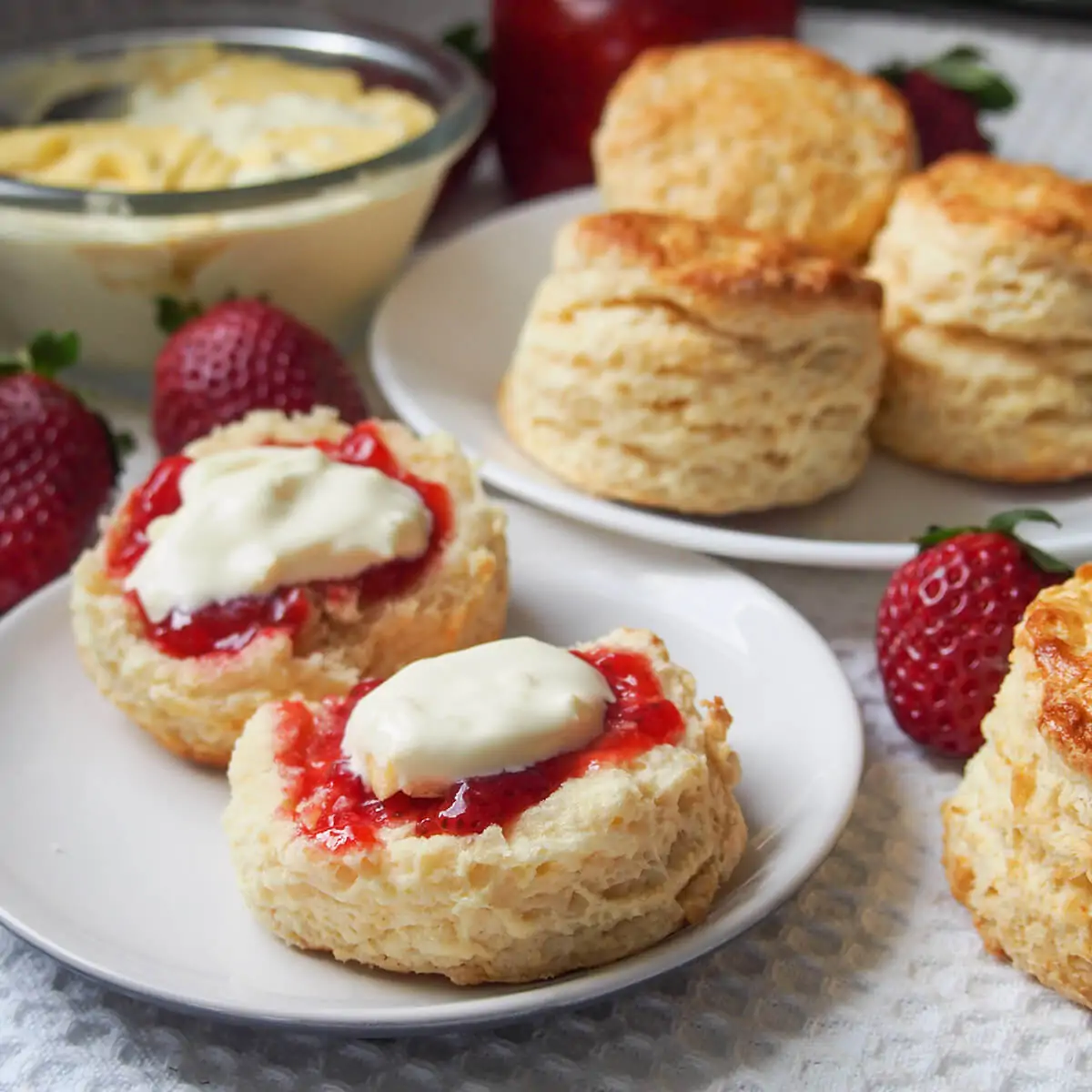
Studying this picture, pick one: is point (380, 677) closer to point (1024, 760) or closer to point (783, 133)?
point (1024, 760)

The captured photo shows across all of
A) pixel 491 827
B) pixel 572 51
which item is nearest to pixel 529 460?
pixel 491 827

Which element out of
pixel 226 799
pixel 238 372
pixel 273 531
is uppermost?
pixel 273 531

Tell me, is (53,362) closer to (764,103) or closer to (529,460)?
(529,460)

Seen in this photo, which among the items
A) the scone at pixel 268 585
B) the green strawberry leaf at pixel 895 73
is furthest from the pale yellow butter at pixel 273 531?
the green strawberry leaf at pixel 895 73

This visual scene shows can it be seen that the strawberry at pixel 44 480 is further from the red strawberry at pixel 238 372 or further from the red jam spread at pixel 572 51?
the red jam spread at pixel 572 51

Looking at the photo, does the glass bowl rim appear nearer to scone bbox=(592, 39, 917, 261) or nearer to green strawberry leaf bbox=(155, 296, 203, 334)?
green strawberry leaf bbox=(155, 296, 203, 334)

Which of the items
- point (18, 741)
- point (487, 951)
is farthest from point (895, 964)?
point (18, 741)
